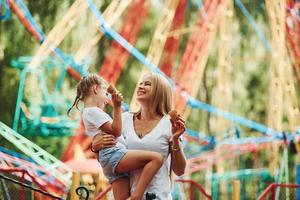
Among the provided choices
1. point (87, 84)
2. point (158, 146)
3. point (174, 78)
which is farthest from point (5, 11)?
point (158, 146)

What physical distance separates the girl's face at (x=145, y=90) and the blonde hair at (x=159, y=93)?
0.4 inches

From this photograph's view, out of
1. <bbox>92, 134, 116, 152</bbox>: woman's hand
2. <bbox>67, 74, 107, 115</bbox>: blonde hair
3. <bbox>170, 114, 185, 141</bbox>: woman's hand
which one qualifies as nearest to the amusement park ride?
<bbox>67, 74, 107, 115</bbox>: blonde hair

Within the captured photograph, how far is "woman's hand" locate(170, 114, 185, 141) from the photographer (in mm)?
2945

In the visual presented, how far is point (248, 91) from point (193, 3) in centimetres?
117

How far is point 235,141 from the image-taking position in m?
7.71

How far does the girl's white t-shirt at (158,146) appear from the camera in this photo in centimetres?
301

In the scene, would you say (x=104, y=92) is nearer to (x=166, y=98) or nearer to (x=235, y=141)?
(x=166, y=98)

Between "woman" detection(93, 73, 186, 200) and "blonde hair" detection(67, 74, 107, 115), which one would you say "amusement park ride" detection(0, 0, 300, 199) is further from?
"woman" detection(93, 73, 186, 200)

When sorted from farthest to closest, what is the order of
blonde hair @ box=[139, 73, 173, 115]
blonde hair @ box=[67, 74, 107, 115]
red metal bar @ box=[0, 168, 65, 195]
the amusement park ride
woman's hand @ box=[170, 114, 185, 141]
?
the amusement park ride < red metal bar @ box=[0, 168, 65, 195] < blonde hair @ box=[67, 74, 107, 115] < blonde hair @ box=[139, 73, 173, 115] < woman's hand @ box=[170, 114, 185, 141]

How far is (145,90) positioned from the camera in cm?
310

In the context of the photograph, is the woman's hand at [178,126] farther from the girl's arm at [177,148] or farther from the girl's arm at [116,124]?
the girl's arm at [116,124]

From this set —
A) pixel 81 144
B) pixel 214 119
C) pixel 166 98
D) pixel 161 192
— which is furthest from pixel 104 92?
pixel 214 119

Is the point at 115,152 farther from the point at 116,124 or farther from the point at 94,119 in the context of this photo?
the point at 94,119

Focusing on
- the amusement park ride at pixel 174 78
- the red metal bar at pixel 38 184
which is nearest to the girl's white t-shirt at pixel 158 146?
the red metal bar at pixel 38 184
